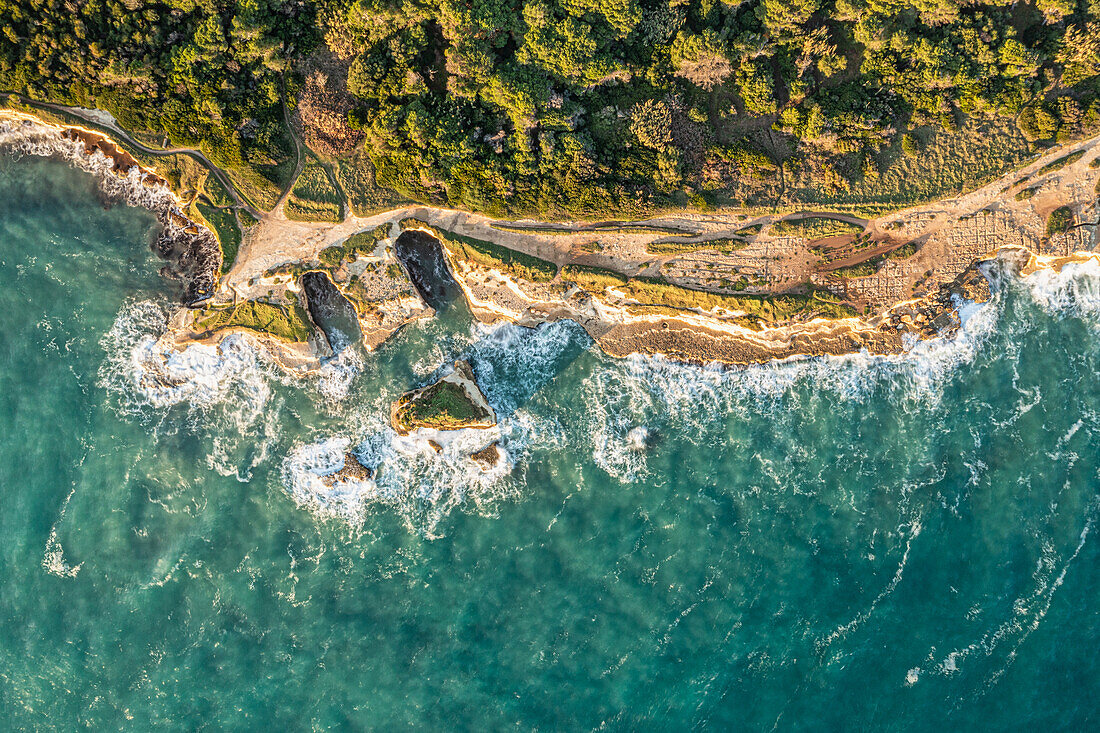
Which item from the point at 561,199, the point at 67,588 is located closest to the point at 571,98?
the point at 561,199

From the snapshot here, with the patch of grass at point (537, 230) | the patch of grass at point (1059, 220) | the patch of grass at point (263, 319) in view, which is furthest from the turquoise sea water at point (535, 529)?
the patch of grass at point (537, 230)

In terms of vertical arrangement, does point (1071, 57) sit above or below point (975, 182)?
above

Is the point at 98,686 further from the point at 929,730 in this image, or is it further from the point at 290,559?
the point at 929,730

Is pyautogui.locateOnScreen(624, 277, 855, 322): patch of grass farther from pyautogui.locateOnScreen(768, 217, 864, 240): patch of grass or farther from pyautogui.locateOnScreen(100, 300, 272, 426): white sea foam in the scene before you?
pyautogui.locateOnScreen(100, 300, 272, 426): white sea foam

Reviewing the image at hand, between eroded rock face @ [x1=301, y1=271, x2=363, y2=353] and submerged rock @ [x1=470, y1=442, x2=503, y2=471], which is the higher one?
eroded rock face @ [x1=301, y1=271, x2=363, y2=353]

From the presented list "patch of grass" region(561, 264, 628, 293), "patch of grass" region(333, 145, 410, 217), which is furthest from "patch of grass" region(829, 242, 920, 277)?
"patch of grass" region(333, 145, 410, 217)

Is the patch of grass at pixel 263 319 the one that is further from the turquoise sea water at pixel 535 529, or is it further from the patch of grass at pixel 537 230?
the patch of grass at pixel 537 230
